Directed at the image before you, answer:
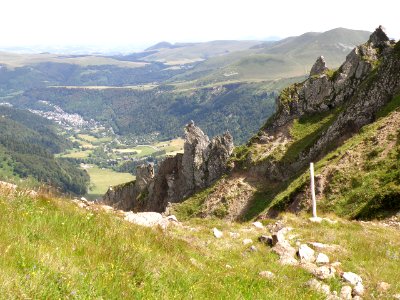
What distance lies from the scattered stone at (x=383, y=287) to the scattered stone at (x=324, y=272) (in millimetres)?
1608

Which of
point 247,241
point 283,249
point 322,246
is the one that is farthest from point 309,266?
point 247,241

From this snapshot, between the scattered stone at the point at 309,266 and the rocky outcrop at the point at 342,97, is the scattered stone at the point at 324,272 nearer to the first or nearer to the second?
the scattered stone at the point at 309,266

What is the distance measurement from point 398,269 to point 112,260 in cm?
1236

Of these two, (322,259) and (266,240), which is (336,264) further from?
(266,240)

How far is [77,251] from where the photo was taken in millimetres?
10516

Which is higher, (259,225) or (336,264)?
(336,264)

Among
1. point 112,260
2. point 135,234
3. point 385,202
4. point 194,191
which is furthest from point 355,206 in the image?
point 194,191

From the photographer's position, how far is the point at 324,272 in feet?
48.5

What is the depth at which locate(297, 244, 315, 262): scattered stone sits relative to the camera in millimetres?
16578

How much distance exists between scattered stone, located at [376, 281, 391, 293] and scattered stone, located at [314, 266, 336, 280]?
5.28 ft

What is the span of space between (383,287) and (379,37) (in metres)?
60.2

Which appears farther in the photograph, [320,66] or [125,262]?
[320,66]

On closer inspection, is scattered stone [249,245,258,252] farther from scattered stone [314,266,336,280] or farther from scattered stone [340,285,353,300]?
scattered stone [340,285,353,300]

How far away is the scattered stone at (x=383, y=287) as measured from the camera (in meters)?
13.7
